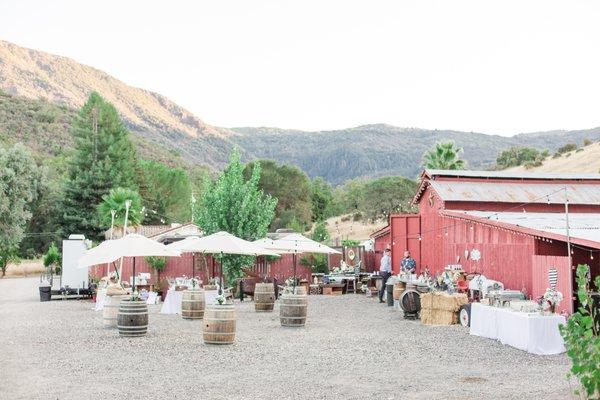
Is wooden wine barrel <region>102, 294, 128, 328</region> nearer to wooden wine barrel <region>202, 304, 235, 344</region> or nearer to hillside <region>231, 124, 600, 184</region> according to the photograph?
wooden wine barrel <region>202, 304, 235, 344</region>

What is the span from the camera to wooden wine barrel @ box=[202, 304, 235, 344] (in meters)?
15.0

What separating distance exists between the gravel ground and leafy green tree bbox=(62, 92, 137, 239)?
3927 cm

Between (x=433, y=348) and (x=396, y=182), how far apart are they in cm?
6370

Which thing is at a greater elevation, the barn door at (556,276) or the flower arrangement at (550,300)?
the barn door at (556,276)

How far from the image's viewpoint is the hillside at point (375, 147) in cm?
16112

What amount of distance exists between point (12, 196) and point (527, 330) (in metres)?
45.3

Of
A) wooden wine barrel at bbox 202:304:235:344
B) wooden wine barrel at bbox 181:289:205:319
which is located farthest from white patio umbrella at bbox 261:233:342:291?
wooden wine barrel at bbox 202:304:235:344

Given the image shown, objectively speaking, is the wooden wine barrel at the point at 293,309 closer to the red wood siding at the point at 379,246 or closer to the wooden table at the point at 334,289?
the wooden table at the point at 334,289

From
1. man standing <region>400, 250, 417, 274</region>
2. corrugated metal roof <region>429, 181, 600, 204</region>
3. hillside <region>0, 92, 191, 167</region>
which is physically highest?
hillside <region>0, 92, 191, 167</region>

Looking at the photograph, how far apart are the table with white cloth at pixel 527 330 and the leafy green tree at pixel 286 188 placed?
175 feet

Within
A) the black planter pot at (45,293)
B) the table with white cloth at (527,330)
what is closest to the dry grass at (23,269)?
the black planter pot at (45,293)

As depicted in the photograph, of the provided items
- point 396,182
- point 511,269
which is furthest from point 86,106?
point 511,269

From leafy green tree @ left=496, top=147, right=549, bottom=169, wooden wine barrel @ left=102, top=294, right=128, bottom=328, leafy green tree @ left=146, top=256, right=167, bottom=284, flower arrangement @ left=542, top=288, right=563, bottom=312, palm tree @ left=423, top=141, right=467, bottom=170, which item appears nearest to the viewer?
flower arrangement @ left=542, top=288, right=563, bottom=312

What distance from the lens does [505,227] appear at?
21000mm
